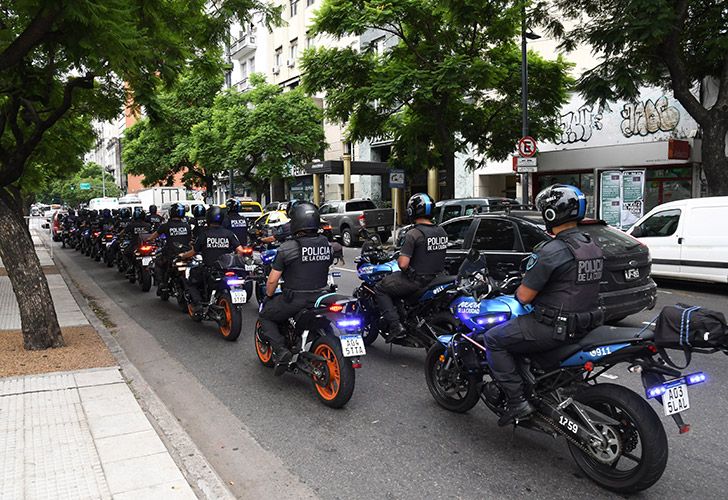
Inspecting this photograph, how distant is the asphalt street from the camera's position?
12.6 feet

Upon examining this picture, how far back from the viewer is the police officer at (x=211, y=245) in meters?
8.45

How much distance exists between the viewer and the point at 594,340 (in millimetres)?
3719

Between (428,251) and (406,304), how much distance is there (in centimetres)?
70

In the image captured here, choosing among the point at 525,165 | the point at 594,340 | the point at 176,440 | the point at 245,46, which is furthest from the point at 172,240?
the point at 245,46

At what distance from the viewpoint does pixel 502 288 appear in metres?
4.70

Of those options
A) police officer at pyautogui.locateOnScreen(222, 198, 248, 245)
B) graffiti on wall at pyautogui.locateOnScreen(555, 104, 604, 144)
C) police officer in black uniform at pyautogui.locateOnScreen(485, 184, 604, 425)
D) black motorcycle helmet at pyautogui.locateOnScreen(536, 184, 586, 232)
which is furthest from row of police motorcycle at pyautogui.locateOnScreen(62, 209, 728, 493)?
graffiti on wall at pyautogui.locateOnScreen(555, 104, 604, 144)

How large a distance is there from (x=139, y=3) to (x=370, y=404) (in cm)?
615

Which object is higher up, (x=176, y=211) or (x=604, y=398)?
(x=176, y=211)

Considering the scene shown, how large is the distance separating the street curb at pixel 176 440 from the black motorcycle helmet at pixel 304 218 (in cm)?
205

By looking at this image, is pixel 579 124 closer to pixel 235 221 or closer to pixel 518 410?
pixel 235 221

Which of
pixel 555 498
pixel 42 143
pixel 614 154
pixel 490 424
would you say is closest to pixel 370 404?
pixel 490 424

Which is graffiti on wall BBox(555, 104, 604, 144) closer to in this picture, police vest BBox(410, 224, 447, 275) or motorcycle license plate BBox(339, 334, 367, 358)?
police vest BBox(410, 224, 447, 275)

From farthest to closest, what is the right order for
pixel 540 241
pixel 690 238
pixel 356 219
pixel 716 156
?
1. pixel 356 219
2. pixel 716 156
3. pixel 690 238
4. pixel 540 241

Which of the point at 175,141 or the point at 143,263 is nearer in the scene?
the point at 143,263
